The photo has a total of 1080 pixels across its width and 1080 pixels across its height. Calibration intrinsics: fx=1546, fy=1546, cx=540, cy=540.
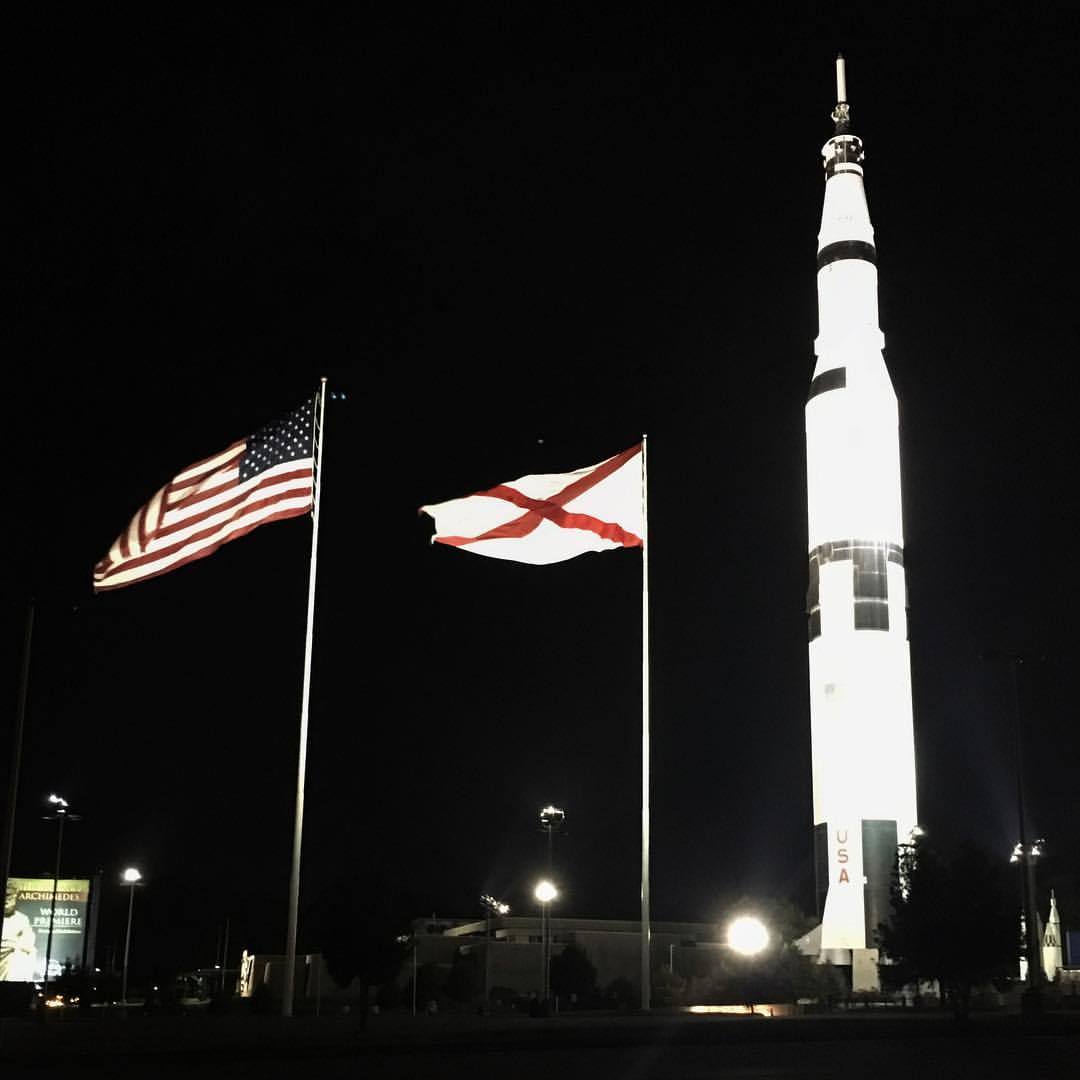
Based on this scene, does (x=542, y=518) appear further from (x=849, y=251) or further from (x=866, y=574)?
(x=849, y=251)

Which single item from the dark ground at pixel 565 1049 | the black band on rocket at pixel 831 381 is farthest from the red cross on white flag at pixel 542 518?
the black band on rocket at pixel 831 381

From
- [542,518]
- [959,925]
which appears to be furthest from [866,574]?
[542,518]

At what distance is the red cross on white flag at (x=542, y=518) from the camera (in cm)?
3719

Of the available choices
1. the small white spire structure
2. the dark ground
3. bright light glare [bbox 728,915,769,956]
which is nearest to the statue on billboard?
bright light glare [bbox 728,915,769,956]

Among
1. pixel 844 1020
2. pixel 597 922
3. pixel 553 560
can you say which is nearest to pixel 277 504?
pixel 553 560

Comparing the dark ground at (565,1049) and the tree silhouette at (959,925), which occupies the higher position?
the tree silhouette at (959,925)

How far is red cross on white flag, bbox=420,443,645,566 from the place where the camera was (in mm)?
37188

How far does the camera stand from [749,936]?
205ft

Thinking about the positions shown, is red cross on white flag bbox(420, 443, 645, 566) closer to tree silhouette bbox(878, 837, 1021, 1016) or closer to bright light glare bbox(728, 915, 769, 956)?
tree silhouette bbox(878, 837, 1021, 1016)

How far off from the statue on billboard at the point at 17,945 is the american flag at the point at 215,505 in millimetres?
50809

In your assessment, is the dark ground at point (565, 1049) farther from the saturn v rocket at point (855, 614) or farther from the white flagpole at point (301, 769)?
the saturn v rocket at point (855, 614)

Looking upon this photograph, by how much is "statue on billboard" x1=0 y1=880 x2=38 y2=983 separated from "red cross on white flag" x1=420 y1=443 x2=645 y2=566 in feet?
174

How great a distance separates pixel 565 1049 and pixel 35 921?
2440 inches

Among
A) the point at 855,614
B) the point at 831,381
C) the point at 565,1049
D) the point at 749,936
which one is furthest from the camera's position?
the point at 831,381
